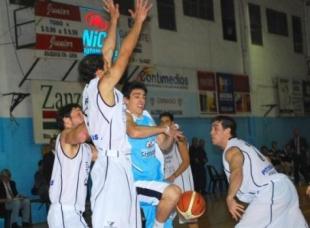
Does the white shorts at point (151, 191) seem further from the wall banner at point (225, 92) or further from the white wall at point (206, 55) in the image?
the wall banner at point (225, 92)

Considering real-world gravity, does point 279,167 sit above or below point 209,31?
below

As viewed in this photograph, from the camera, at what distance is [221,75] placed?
21109 mm

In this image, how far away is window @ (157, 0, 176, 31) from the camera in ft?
62.0

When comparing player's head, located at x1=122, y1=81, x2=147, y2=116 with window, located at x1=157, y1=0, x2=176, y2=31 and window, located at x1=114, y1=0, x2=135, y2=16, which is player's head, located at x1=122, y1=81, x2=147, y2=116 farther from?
window, located at x1=157, y1=0, x2=176, y2=31

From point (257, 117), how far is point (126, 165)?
18765 millimetres

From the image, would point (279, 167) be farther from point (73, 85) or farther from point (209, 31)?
point (73, 85)

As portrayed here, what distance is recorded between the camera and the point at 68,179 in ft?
17.0

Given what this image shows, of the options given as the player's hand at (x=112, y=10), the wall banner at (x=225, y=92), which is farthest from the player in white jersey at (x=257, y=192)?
the wall banner at (x=225, y=92)

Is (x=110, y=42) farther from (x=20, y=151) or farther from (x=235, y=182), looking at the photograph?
(x=20, y=151)

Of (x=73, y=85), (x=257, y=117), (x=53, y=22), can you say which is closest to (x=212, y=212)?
(x=73, y=85)

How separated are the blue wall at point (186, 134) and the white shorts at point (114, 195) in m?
9.48

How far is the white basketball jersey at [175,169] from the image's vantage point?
865 centimetres

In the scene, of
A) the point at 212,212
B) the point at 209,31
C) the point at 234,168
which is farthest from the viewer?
the point at 209,31

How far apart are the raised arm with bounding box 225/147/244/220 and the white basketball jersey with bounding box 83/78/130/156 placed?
46.4 inches
